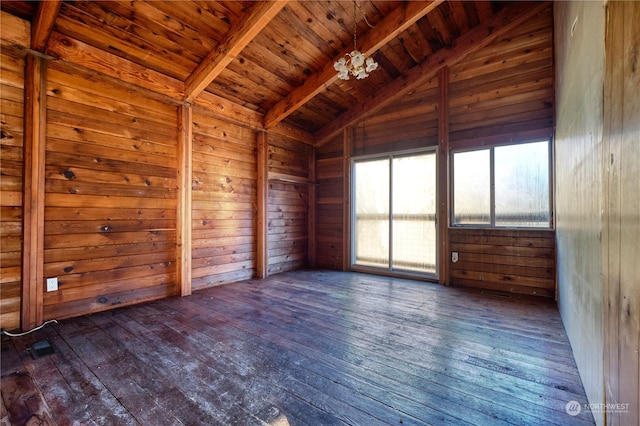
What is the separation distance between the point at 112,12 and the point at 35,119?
1216 millimetres

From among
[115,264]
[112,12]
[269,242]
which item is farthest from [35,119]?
[269,242]

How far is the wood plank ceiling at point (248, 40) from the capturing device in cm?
252

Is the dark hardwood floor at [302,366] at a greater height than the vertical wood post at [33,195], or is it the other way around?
the vertical wood post at [33,195]

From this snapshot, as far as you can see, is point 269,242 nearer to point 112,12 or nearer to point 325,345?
point 325,345

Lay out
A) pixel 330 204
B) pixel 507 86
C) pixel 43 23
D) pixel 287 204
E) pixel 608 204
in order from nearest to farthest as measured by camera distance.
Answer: pixel 608 204, pixel 43 23, pixel 507 86, pixel 287 204, pixel 330 204

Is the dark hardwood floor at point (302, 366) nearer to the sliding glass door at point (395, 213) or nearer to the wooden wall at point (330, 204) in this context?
the sliding glass door at point (395, 213)

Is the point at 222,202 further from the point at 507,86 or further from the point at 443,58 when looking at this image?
the point at 507,86

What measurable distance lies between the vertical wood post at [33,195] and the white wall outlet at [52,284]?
0.05 meters

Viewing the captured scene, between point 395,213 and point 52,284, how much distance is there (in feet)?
14.6

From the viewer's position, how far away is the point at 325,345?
216cm

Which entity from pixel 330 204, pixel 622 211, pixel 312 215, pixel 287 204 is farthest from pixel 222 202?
pixel 622 211

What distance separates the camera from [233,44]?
112 inches

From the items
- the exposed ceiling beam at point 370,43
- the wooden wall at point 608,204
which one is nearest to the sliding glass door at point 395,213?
the exposed ceiling beam at point 370,43

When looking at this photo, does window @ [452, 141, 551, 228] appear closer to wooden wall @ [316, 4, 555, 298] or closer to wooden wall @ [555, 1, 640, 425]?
wooden wall @ [316, 4, 555, 298]
